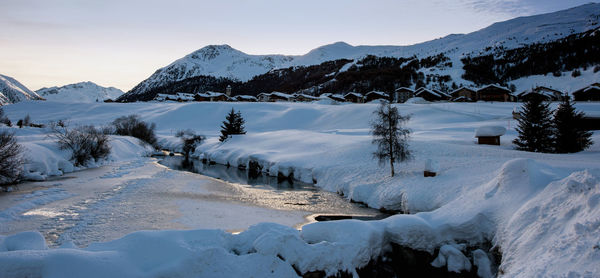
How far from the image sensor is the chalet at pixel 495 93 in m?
75.1

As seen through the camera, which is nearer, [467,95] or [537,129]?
[537,129]

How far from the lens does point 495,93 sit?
76.6 m

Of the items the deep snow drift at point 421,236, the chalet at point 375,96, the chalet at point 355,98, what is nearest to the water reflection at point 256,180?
the deep snow drift at point 421,236

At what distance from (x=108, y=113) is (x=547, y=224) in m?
100

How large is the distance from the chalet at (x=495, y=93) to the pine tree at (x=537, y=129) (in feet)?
182

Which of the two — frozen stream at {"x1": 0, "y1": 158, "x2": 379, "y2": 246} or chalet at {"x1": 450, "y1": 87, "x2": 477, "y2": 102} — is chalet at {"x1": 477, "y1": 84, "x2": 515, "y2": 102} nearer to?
chalet at {"x1": 450, "y1": 87, "x2": 477, "y2": 102}

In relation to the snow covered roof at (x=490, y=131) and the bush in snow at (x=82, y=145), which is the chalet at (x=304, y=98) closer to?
the bush in snow at (x=82, y=145)

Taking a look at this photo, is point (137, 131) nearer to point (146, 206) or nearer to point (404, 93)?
point (146, 206)

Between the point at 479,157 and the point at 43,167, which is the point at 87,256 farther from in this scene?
the point at 43,167

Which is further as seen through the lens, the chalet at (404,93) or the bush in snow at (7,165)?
the chalet at (404,93)

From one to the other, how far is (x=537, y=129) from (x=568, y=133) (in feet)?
6.16

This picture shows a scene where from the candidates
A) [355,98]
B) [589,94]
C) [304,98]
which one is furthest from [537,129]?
[304,98]

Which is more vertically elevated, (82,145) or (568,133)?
(82,145)

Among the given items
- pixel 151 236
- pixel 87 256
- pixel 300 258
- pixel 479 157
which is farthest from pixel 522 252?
pixel 479 157
